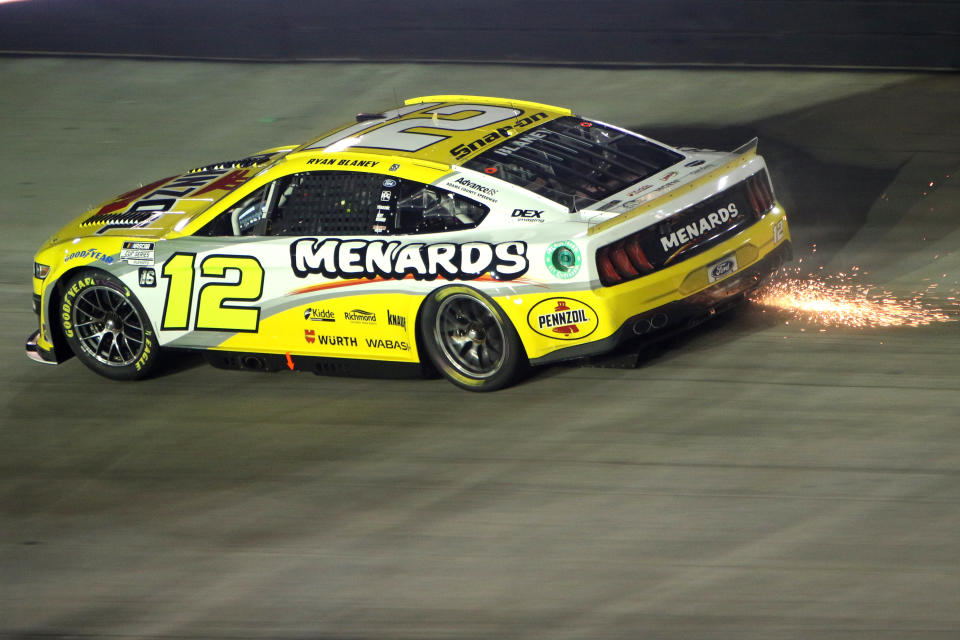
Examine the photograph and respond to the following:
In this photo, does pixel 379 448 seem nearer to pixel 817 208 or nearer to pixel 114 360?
pixel 114 360

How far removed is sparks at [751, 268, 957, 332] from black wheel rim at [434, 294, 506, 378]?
1.66 m

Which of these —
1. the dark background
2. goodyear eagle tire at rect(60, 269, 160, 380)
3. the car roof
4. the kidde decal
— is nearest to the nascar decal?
the kidde decal

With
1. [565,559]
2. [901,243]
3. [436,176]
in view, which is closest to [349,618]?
[565,559]

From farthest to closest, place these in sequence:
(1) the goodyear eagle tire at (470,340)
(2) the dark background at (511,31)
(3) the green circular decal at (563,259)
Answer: (2) the dark background at (511,31) → (1) the goodyear eagle tire at (470,340) → (3) the green circular decal at (563,259)

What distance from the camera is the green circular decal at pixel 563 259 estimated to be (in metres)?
6.15

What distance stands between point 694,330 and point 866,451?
1848mm

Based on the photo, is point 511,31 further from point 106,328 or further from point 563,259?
point 563,259

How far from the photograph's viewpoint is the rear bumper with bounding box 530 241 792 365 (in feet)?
20.5

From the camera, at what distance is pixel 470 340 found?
21.7ft

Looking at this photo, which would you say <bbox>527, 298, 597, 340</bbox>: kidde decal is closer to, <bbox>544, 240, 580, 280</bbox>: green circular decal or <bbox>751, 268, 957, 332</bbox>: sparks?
<bbox>544, 240, 580, 280</bbox>: green circular decal

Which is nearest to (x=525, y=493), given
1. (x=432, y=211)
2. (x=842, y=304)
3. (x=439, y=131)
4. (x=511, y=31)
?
(x=432, y=211)

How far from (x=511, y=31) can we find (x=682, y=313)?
29.8 ft

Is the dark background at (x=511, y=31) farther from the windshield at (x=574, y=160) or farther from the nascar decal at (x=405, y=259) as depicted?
the nascar decal at (x=405, y=259)

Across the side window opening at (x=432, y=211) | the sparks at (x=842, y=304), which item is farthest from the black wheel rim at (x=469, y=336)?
the sparks at (x=842, y=304)
